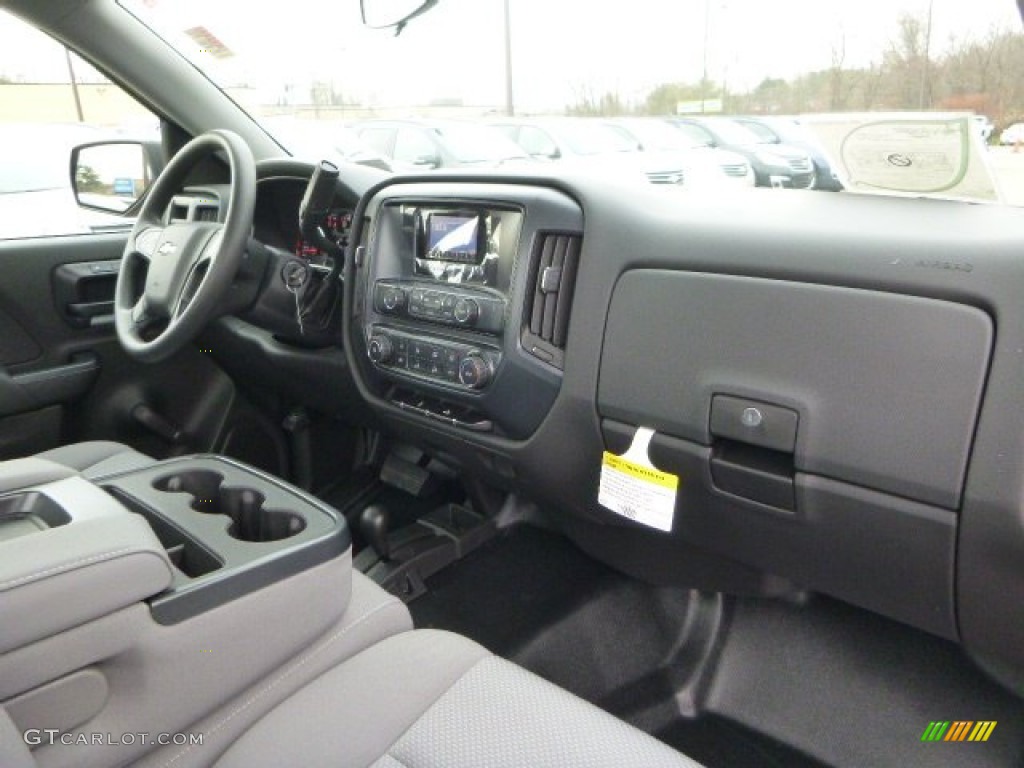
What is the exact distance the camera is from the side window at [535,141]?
4.80 metres

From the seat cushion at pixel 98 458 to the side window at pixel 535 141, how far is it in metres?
3.34

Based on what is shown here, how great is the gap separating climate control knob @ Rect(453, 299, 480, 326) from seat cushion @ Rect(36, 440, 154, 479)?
71 cm

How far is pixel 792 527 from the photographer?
1318 mm

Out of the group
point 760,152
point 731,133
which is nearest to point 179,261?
point 760,152

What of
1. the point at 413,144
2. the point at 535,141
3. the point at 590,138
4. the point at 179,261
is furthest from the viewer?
the point at 535,141

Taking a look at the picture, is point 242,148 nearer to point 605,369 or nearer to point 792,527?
point 605,369

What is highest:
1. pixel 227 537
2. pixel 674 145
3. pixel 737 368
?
pixel 674 145

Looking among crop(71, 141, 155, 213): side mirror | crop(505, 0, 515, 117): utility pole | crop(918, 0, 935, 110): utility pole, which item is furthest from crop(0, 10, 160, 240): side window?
crop(918, 0, 935, 110): utility pole

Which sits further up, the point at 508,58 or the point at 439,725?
the point at 508,58

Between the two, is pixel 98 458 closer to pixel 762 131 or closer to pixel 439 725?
pixel 439 725

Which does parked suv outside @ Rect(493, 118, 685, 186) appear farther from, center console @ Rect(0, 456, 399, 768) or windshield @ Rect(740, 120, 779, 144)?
center console @ Rect(0, 456, 399, 768)

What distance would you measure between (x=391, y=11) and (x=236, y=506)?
3.98 ft

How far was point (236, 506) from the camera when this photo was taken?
5.12ft
